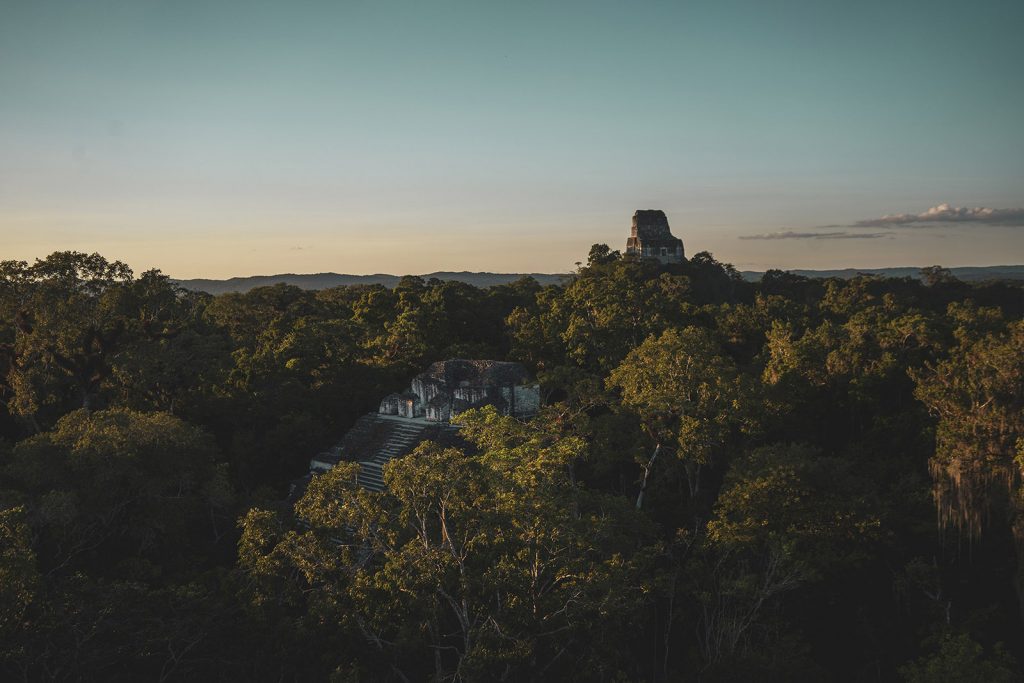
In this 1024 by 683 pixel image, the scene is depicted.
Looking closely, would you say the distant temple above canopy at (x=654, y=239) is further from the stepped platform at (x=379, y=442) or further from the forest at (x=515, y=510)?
the stepped platform at (x=379, y=442)

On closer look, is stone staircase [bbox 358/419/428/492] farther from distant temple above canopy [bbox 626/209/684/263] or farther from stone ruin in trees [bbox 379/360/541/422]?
distant temple above canopy [bbox 626/209/684/263]

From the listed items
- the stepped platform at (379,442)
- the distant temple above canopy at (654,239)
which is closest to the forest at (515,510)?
the stepped platform at (379,442)

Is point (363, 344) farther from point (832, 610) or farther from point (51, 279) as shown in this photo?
point (832, 610)

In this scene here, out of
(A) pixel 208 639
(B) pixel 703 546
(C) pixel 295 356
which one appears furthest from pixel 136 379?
(B) pixel 703 546

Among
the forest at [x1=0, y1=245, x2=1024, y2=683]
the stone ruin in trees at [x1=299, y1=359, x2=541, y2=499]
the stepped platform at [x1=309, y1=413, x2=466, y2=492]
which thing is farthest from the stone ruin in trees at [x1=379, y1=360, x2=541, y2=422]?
the forest at [x1=0, y1=245, x2=1024, y2=683]

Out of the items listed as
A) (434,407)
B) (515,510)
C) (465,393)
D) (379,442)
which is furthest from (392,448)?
(515,510)

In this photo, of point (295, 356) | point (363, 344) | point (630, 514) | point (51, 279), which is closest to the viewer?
point (630, 514)

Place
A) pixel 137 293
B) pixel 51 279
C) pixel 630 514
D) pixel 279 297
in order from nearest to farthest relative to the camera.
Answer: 1. pixel 630 514
2. pixel 51 279
3. pixel 137 293
4. pixel 279 297
